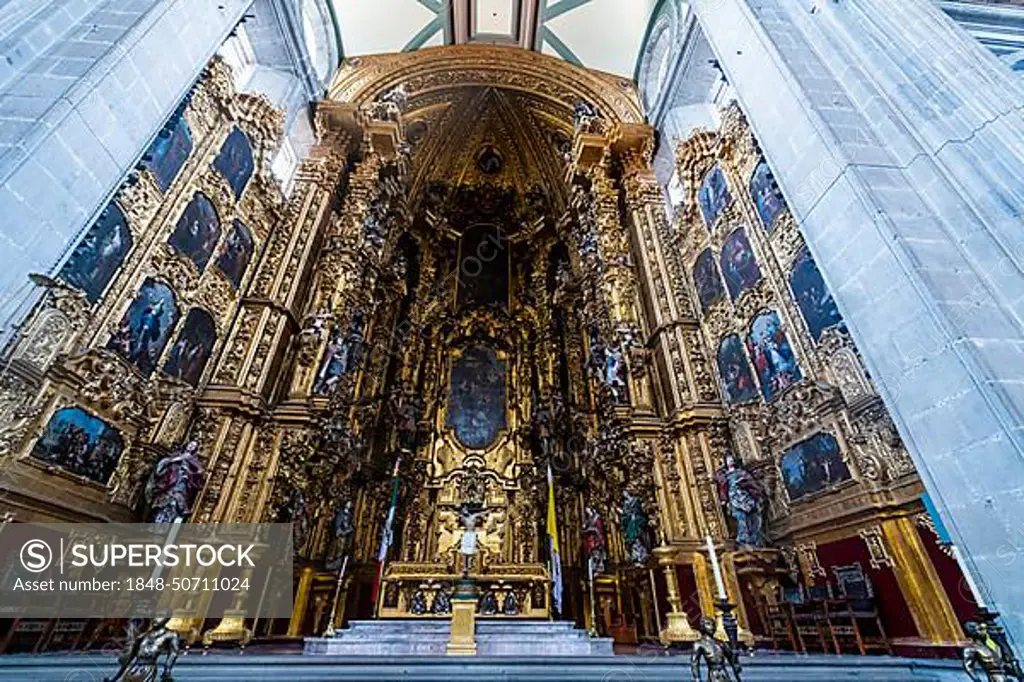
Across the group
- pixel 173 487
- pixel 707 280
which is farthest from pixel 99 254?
pixel 707 280

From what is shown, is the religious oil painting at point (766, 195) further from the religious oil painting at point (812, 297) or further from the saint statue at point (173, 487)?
the saint statue at point (173, 487)

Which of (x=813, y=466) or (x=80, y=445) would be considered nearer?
(x=80, y=445)

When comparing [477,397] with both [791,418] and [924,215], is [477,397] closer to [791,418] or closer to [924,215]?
[791,418]

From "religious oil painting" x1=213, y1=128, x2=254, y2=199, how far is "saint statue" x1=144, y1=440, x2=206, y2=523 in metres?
5.34

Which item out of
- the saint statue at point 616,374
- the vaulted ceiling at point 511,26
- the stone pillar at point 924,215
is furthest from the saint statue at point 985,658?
the vaulted ceiling at point 511,26

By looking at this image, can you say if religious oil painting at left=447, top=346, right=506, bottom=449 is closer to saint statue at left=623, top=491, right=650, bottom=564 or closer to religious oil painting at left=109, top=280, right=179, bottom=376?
saint statue at left=623, top=491, right=650, bottom=564

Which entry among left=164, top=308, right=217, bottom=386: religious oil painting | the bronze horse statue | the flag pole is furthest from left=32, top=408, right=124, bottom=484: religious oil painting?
the flag pole

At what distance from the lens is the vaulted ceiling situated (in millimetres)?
13914

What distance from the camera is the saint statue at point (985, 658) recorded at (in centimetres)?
231

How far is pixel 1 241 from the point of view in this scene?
3.58m

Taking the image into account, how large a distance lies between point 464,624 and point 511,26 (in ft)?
54.8

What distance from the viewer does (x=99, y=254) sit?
611 centimetres

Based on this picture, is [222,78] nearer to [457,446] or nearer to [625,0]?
[457,446]

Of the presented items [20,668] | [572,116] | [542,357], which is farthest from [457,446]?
[572,116]
